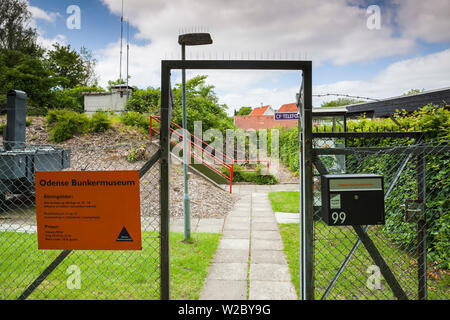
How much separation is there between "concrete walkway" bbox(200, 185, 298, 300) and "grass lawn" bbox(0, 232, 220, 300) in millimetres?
195

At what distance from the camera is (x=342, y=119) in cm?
850

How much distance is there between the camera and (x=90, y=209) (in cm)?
245

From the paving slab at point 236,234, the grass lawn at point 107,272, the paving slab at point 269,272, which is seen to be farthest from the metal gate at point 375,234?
the paving slab at point 236,234

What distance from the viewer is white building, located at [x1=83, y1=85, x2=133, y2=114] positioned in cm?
1794

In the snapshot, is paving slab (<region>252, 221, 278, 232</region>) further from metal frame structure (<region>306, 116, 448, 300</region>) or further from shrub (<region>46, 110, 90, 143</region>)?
shrub (<region>46, 110, 90, 143</region>)

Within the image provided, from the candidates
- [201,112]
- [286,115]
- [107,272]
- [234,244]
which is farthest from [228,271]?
[201,112]

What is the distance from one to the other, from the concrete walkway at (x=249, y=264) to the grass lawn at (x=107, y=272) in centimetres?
19

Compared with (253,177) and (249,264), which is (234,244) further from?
(253,177)

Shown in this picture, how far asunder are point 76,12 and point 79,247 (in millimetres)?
4049

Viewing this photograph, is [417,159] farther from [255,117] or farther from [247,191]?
[255,117]

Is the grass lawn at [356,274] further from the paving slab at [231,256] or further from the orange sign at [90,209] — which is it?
the orange sign at [90,209]

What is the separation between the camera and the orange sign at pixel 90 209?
2428 mm

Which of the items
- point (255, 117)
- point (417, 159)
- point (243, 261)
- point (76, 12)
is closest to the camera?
point (417, 159)
